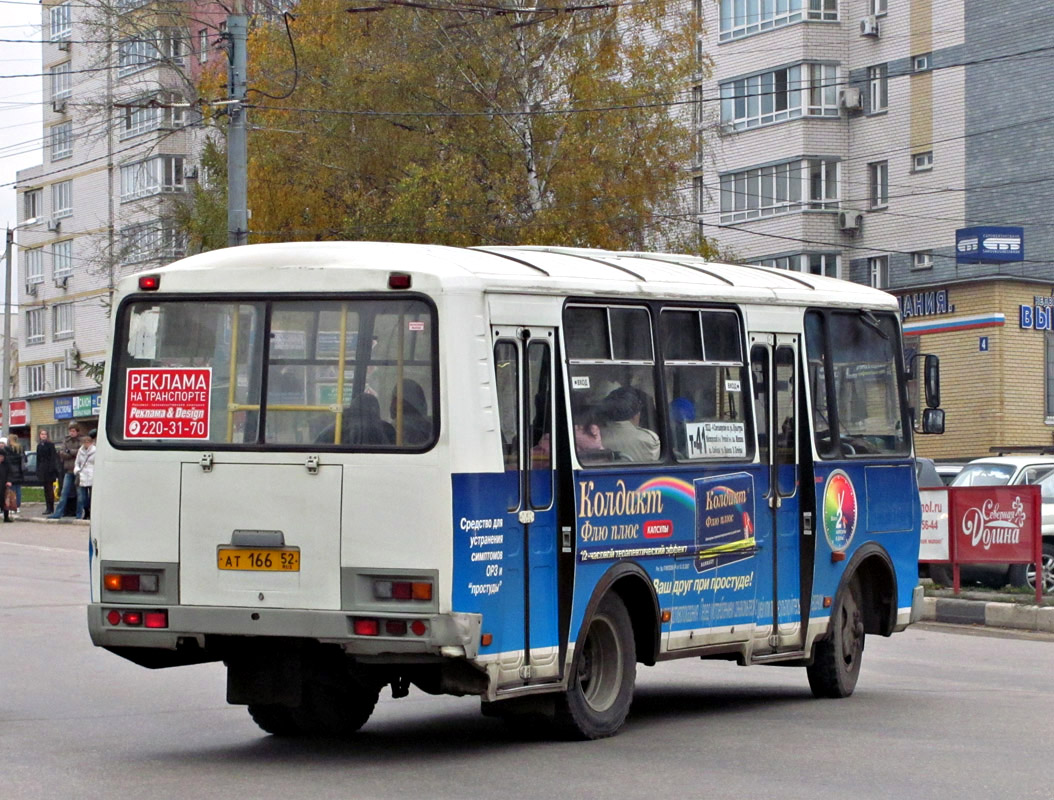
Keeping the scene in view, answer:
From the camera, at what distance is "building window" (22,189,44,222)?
79.8m

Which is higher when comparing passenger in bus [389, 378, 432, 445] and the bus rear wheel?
passenger in bus [389, 378, 432, 445]

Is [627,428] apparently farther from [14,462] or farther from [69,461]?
[14,462]

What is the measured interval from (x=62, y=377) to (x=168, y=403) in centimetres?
7030

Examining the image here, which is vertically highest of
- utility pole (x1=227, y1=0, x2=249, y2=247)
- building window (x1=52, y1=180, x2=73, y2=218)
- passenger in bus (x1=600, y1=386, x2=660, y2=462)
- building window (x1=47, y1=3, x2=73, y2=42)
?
building window (x1=47, y1=3, x2=73, y2=42)

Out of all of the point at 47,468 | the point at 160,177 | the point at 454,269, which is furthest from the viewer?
the point at 160,177

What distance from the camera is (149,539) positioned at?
9758mm

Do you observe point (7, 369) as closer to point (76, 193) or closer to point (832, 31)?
point (76, 193)

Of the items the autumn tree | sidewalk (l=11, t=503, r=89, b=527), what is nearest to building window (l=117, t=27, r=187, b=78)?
the autumn tree

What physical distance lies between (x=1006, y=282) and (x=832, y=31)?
1138 centimetres

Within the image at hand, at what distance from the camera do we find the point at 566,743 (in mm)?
10297

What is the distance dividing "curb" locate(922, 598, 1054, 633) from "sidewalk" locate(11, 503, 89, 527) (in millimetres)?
19959

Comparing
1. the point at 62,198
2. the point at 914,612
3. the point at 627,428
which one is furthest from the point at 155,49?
the point at 627,428

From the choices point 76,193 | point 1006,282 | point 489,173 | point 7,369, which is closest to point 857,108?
point 1006,282

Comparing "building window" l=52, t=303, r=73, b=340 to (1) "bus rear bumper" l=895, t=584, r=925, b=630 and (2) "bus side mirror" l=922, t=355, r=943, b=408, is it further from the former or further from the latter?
(1) "bus rear bumper" l=895, t=584, r=925, b=630
